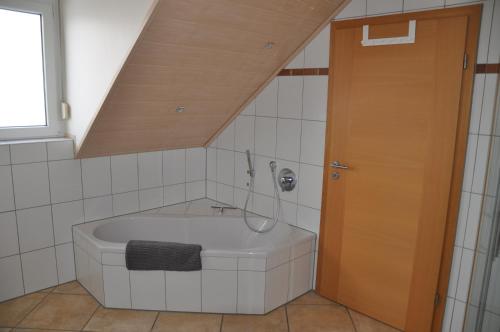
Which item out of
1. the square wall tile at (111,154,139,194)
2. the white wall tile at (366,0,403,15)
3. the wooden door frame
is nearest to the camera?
the wooden door frame

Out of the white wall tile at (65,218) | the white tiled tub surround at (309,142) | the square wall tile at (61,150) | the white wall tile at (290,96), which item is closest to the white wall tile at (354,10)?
the white tiled tub surround at (309,142)

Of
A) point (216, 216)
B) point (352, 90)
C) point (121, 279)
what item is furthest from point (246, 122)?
point (121, 279)

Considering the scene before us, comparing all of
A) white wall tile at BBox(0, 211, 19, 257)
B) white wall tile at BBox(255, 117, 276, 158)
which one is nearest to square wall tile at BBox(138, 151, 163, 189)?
white wall tile at BBox(255, 117, 276, 158)

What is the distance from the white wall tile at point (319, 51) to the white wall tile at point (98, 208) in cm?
181

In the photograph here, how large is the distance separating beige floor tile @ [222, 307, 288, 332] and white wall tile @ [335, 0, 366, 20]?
1968 millimetres

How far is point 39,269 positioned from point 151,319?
0.93 m

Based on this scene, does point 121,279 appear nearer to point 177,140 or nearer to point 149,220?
point 149,220

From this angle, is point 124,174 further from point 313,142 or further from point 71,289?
point 313,142

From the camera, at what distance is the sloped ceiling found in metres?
2.03

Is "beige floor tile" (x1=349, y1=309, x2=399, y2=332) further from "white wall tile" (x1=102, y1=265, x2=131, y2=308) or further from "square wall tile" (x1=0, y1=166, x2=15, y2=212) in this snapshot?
"square wall tile" (x1=0, y1=166, x2=15, y2=212)

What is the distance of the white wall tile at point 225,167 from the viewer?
3.48 meters

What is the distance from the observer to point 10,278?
8.70 feet

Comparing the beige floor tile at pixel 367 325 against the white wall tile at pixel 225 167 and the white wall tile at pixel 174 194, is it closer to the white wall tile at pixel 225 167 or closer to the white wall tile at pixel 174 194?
the white wall tile at pixel 225 167

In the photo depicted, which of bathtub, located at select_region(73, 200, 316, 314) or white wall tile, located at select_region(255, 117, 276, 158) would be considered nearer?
bathtub, located at select_region(73, 200, 316, 314)
